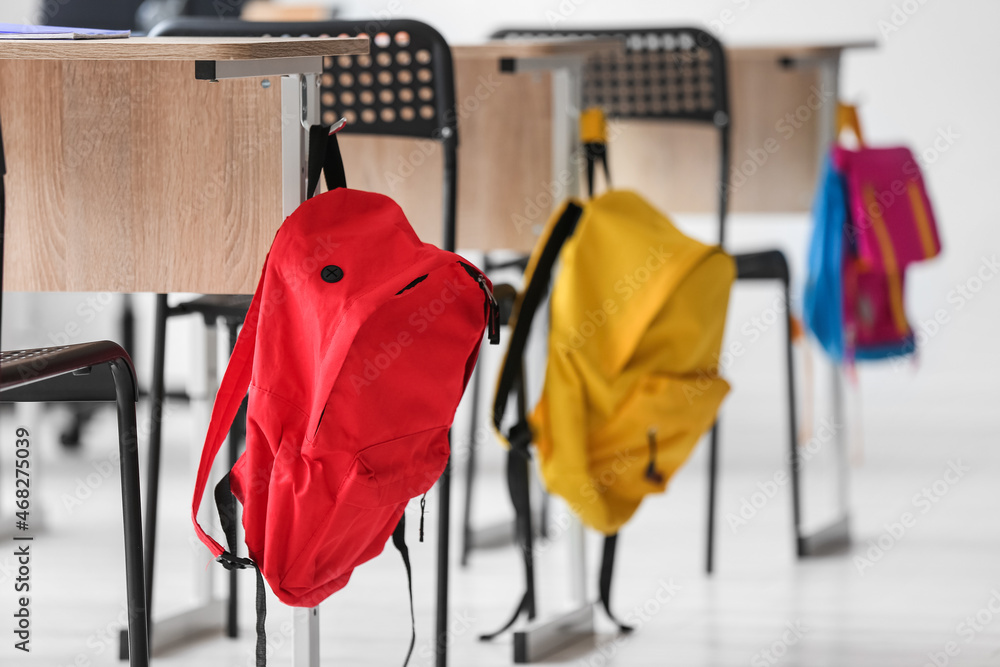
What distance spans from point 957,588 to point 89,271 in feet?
5.28

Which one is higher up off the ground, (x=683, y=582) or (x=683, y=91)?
(x=683, y=91)

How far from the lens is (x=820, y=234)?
2.54 meters

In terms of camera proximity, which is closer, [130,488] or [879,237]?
[130,488]

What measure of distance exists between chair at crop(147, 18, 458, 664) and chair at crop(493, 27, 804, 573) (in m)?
0.65

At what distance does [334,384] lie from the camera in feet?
4.32

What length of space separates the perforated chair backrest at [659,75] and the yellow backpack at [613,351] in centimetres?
56

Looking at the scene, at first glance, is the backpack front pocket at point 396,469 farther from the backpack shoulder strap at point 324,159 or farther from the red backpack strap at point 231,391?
Answer: the backpack shoulder strap at point 324,159

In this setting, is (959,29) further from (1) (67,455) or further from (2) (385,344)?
(2) (385,344)

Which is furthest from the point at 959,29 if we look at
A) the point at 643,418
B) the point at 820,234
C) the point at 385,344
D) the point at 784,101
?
the point at 385,344

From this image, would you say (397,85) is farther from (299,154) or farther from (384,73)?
(299,154)

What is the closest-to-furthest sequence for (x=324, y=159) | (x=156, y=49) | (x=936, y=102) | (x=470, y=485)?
(x=156, y=49)
(x=324, y=159)
(x=470, y=485)
(x=936, y=102)

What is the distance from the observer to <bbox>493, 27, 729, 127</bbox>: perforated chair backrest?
7.66ft

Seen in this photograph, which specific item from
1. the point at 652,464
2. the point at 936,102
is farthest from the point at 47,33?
the point at 936,102

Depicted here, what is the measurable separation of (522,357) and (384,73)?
463 millimetres
